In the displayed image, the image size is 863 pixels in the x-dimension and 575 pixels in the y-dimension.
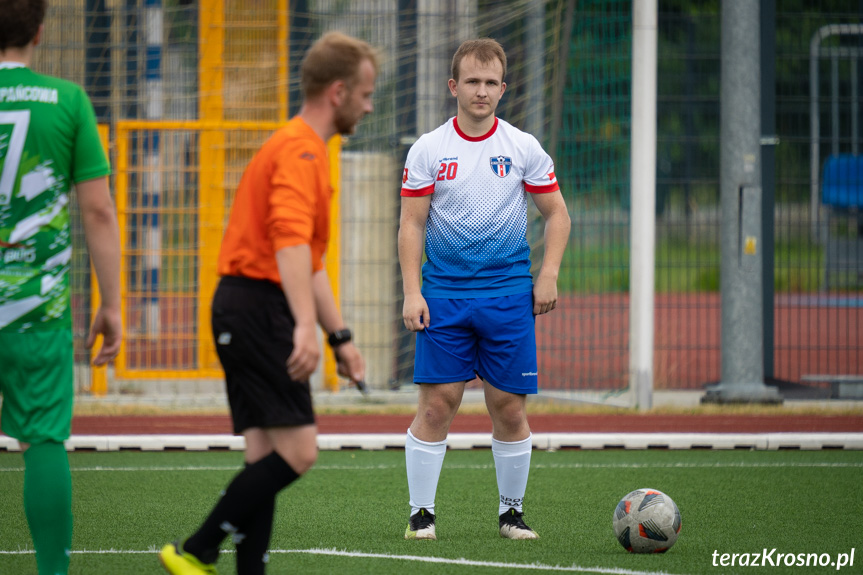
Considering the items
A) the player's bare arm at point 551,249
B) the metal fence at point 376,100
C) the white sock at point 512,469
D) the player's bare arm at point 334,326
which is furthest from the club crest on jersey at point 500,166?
the metal fence at point 376,100

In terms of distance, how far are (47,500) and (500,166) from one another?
7.25 feet

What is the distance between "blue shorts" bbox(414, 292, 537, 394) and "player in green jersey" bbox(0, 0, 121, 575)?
151cm

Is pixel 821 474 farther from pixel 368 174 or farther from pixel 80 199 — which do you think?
pixel 368 174

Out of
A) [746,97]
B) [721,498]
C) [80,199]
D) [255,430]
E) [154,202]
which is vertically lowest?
[721,498]

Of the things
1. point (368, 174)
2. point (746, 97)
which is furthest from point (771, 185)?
point (368, 174)

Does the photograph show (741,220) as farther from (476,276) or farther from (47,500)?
(47,500)

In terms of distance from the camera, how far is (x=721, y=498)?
5766 millimetres

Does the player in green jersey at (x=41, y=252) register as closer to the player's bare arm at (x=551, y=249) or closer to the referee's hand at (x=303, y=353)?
the referee's hand at (x=303, y=353)

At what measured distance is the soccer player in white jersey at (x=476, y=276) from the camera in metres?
4.68

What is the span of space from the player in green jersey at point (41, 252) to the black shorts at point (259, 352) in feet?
1.25

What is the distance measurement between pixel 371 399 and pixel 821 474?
4398 millimetres

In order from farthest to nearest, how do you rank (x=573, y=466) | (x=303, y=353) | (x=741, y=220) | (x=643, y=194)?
(x=741, y=220) < (x=643, y=194) < (x=573, y=466) < (x=303, y=353)

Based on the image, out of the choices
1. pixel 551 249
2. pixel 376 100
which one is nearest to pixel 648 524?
pixel 551 249

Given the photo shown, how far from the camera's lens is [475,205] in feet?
15.5
